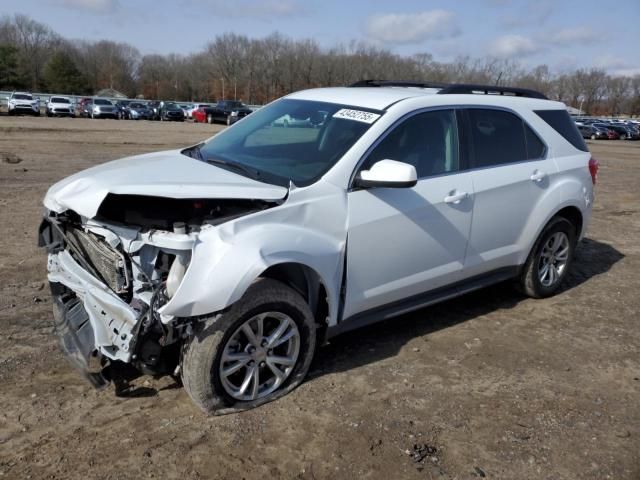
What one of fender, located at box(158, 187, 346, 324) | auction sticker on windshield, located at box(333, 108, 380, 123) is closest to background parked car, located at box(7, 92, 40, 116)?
auction sticker on windshield, located at box(333, 108, 380, 123)

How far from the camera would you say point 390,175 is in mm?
3504

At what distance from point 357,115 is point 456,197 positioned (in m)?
0.97

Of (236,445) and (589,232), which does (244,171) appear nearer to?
(236,445)

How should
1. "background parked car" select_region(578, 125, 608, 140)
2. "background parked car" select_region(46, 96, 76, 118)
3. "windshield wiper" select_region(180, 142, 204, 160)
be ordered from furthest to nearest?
1. "background parked car" select_region(578, 125, 608, 140)
2. "background parked car" select_region(46, 96, 76, 118)
3. "windshield wiper" select_region(180, 142, 204, 160)

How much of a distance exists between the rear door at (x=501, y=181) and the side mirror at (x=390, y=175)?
1.10m

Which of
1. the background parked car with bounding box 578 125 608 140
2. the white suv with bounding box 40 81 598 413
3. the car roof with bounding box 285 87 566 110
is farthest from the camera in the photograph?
the background parked car with bounding box 578 125 608 140

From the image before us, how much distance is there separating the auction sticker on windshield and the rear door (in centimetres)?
92

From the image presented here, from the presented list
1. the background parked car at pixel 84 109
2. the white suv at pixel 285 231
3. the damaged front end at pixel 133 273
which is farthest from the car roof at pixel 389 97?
A: the background parked car at pixel 84 109

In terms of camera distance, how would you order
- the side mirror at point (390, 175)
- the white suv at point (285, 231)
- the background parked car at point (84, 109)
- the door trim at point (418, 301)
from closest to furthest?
1. the white suv at point (285, 231)
2. the side mirror at point (390, 175)
3. the door trim at point (418, 301)
4. the background parked car at point (84, 109)

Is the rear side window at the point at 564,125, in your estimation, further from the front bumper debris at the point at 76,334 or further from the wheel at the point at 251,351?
the front bumper debris at the point at 76,334

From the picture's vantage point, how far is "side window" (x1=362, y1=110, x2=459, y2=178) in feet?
12.9

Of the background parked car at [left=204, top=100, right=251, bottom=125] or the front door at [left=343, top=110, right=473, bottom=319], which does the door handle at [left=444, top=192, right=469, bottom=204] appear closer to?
the front door at [left=343, top=110, right=473, bottom=319]

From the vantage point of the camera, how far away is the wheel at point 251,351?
3172mm

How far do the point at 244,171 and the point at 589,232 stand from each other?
6.78 m
